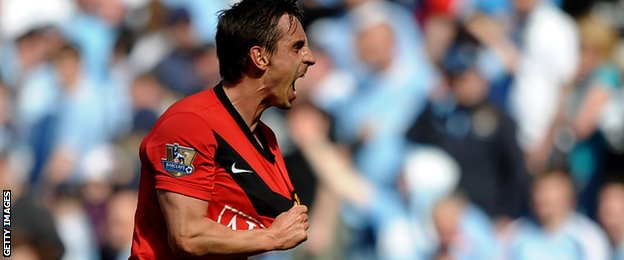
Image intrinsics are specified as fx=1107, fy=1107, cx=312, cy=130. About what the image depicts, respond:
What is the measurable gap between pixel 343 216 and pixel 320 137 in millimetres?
578

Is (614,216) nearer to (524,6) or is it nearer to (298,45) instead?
(524,6)

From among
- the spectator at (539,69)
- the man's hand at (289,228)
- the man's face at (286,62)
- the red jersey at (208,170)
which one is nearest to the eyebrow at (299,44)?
the man's face at (286,62)

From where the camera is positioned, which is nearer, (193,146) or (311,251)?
(193,146)

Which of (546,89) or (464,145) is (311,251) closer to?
(464,145)

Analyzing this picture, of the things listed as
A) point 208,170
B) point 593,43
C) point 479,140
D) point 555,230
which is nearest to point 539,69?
point 593,43

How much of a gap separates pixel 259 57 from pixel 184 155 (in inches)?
19.4

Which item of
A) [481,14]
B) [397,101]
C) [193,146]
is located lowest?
[397,101]

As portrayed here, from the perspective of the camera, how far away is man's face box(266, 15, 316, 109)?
3.98 meters

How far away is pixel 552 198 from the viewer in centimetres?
771

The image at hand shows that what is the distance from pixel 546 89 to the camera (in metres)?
7.90

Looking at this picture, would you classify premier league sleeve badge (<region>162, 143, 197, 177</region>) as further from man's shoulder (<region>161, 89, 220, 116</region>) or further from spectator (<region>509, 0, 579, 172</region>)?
spectator (<region>509, 0, 579, 172</region>)

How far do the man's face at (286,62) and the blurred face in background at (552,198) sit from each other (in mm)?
4042

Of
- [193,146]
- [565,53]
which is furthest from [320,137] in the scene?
[193,146]

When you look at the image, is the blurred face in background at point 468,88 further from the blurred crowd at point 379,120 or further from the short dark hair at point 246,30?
the short dark hair at point 246,30
